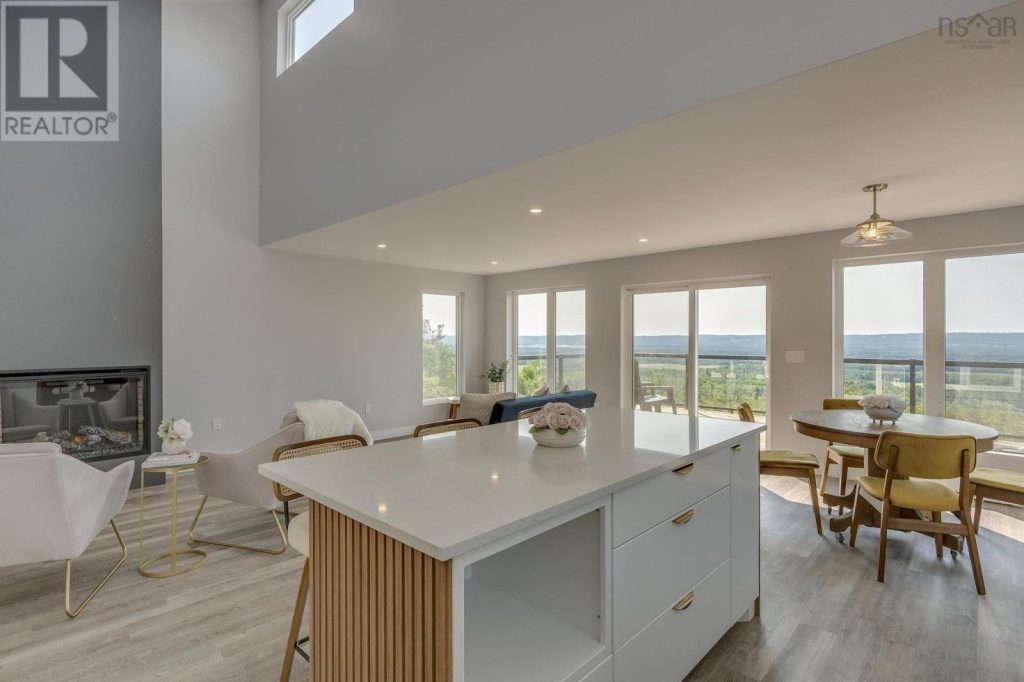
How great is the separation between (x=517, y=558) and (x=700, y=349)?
181 inches

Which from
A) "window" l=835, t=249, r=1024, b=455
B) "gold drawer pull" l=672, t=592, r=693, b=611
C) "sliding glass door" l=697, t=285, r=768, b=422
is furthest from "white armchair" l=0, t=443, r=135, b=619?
"window" l=835, t=249, r=1024, b=455

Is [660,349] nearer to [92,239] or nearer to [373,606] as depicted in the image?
[373,606]

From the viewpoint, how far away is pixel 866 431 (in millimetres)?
2857

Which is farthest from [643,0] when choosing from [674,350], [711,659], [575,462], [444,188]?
[674,350]

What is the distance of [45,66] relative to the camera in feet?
13.5

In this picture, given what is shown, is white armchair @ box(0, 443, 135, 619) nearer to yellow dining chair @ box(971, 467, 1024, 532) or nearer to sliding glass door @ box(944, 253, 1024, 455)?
yellow dining chair @ box(971, 467, 1024, 532)

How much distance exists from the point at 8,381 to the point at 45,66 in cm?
268

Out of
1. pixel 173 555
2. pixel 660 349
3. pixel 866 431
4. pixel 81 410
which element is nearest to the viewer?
pixel 173 555

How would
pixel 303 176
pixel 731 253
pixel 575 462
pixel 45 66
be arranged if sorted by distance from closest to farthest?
pixel 575 462, pixel 45 66, pixel 303 176, pixel 731 253

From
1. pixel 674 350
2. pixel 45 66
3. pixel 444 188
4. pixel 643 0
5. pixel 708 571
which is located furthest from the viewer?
pixel 674 350

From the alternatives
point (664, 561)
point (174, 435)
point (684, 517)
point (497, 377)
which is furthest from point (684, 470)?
point (497, 377)

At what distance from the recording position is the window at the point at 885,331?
427 centimetres

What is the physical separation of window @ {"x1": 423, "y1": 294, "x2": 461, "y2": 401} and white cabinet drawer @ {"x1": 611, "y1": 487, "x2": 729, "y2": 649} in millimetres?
5367

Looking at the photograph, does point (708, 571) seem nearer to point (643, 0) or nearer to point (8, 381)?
point (643, 0)
